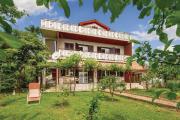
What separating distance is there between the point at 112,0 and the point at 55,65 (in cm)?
2657

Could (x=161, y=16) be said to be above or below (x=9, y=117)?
above

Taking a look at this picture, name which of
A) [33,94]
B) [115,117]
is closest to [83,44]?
[33,94]

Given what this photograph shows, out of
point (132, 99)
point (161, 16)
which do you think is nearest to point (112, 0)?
point (161, 16)

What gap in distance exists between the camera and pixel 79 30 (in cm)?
3319

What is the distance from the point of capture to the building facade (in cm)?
3122

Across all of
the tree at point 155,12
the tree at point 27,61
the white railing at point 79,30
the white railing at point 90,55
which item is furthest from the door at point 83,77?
the tree at point 155,12

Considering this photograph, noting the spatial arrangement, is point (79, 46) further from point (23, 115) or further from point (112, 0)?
point (112, 0)

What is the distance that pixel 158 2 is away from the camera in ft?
3.35

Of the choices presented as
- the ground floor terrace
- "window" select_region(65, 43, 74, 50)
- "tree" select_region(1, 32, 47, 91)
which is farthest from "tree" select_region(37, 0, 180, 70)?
"window" select_region(65, 43, 74, 50)

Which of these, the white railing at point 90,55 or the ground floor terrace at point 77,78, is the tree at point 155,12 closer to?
the ground floor terrace at point 77,78

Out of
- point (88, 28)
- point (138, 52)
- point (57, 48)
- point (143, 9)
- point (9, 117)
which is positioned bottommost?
point (9, 117)

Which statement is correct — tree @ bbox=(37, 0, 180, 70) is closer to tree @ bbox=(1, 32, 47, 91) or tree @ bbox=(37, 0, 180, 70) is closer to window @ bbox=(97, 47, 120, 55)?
tree @ bbox=(1, 32, 47, 91)

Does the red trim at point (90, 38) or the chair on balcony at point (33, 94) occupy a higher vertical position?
the red trim at point (90, 38)

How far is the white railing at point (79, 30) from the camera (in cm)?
3119
